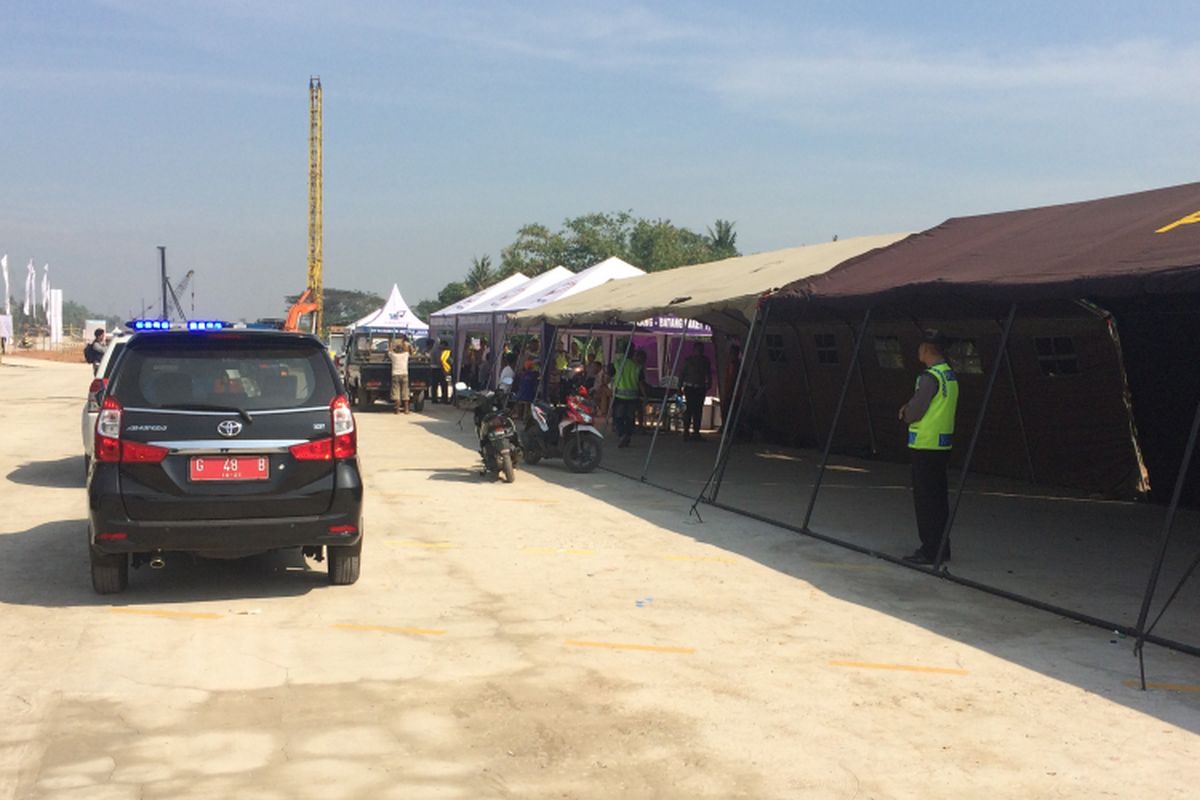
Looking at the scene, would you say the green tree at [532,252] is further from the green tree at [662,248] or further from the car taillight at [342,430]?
the car taillight at [342,430]

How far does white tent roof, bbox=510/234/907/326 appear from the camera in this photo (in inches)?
479

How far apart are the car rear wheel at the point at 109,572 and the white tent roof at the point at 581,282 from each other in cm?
1692

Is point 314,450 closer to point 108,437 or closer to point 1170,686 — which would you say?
point 108,437

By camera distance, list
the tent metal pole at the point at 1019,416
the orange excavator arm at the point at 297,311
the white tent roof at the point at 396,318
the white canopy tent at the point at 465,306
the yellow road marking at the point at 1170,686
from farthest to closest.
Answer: the white tent roof at the point at 396,318 < the white canopy tent at the point at 465,306 < the orange excavator arm at the point at 297,311 < the tent metal pole at the point at 1019,416 < the yellow road marking at the point at 1170,686

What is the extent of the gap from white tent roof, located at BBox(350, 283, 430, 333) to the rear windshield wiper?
1343 inches

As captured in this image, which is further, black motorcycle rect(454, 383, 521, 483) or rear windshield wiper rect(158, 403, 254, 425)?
black motorcycle rect(454, 383, 521, 483)

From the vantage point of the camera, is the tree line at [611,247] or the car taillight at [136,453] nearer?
the car taillight at [136,453]

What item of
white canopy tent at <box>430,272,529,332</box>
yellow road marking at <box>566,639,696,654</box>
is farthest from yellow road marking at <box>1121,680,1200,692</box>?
white canopy tent at <box>430,272,529,332</box>

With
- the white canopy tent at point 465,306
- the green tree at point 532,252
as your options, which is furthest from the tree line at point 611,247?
the white canopy tent at point 465,306

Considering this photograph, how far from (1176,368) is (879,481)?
3.88 m

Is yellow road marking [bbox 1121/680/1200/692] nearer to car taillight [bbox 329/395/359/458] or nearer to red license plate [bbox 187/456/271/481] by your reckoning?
car taillight [bbox 329/395/359/458]

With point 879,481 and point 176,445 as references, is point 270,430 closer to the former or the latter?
point 176,445

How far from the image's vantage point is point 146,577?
7.48 m

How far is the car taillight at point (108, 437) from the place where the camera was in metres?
6.41
